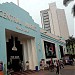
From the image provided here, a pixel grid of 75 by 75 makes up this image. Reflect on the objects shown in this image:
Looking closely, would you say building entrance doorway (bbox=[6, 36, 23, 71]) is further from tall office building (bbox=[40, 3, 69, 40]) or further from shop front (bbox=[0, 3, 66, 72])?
tall office building (bbox=[40, 3, 69, 40])

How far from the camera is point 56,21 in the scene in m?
109

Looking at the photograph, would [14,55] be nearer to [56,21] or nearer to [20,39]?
[20,39]

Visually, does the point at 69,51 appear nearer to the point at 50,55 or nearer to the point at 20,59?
the point at 50,55

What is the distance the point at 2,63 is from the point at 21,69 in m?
8.04

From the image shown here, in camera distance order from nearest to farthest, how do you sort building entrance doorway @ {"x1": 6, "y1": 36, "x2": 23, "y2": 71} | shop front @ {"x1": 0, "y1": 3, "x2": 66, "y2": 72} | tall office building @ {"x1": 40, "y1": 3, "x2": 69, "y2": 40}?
shop front @ {"x1": 0, "y1": 3, "x2": 66, "y2": 72} < building entrance doorway @ {"x1": 6, "y1": 36, "x2": 23, "y2": 71} < tall office building @ {"x1": 40, "y1": 3, "x2": 69, "y2": 40}

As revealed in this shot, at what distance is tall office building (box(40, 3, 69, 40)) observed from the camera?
10538cm

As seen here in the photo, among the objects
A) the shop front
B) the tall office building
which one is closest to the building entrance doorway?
the shop front

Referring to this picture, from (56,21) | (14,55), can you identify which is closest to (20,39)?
(14,55)

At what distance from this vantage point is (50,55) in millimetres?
39312

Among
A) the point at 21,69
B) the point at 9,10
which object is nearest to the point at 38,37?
the point at 21,69

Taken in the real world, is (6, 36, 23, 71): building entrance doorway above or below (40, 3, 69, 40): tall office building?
below

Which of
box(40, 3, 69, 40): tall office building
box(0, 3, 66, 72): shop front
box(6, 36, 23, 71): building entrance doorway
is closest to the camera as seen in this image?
box(0, 3, 66, 72): shop front

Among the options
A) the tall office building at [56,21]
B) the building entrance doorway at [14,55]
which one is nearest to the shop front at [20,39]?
the building entrance doorway at [14,55]

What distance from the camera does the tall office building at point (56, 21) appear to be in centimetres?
10538
